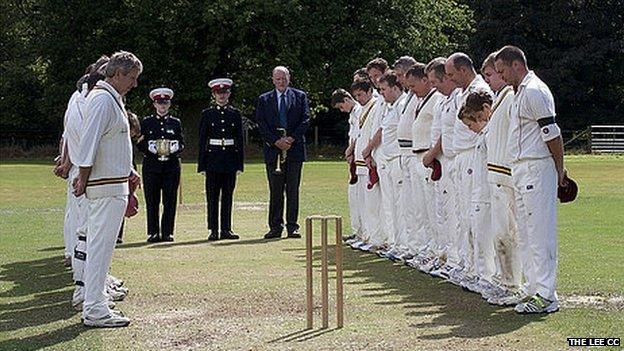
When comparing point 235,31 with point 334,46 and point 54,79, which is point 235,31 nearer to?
point 334,46

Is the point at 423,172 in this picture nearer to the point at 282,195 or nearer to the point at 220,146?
the point at 282,195

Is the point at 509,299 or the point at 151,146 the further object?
the point at 151,146

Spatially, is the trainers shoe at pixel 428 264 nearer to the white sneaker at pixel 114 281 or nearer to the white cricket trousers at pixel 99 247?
the white sneaker at pixel 114 281

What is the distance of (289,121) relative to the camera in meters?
17.6

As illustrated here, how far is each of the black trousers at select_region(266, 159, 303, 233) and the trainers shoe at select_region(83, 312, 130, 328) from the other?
761 centimetres

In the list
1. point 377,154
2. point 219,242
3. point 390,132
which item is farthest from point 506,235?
point 219,242

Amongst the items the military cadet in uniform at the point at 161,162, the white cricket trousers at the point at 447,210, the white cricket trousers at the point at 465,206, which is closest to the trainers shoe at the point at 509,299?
the white cricket trousers at the point at 465,206

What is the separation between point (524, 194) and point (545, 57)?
5068 cm

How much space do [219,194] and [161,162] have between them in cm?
111

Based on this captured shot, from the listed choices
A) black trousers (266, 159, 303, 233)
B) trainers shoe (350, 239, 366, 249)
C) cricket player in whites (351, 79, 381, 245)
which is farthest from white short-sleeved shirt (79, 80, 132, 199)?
black trousers (266, 159, 303, 233)

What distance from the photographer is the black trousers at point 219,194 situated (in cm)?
1717

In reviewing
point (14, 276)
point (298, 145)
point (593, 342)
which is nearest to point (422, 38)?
point (298, 145)

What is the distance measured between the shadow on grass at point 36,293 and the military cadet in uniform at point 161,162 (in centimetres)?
228

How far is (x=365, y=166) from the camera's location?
1521 centimetres
